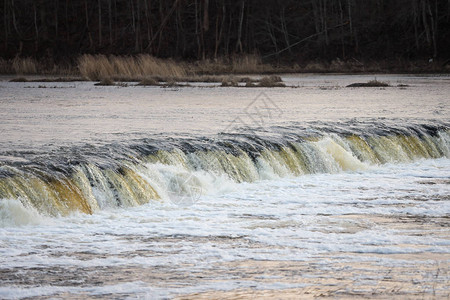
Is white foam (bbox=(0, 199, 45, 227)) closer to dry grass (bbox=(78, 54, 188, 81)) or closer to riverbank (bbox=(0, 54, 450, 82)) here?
riverbank (bbox=(0, 54, 450, 82))

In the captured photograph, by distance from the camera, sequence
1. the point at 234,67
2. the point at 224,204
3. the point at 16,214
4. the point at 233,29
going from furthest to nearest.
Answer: the point at 233,29 < the point at 234,67 < the point at 224,204 < the point at 16,214

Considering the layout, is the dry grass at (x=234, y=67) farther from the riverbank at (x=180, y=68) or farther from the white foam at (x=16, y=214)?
the white foam at (x=16, y=214)

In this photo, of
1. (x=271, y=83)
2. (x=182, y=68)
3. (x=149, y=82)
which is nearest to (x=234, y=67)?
(x=182, y=68)

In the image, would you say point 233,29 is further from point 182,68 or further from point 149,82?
point 149,82

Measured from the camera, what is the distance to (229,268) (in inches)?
336

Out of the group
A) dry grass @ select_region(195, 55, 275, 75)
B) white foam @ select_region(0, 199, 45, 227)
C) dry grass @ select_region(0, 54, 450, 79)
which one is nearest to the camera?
white foam @ select_region(0, 199, 45, 227)

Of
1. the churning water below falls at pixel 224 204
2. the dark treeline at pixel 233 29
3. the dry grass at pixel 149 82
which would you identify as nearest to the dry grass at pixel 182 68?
the dry grass at pixel 149 82

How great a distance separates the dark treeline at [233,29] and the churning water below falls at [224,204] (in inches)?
1275

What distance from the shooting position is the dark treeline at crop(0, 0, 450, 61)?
53.9m

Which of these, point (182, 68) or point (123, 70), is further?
point (182, 68)

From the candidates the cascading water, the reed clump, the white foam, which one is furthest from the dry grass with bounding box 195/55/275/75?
the white foam

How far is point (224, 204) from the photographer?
12492 millimetres

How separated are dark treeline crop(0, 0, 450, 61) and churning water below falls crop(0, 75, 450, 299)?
106 feet

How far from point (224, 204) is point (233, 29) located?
51.7 m
